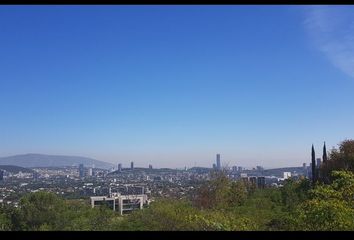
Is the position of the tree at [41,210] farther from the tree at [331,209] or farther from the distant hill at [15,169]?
the tree at [331,209]

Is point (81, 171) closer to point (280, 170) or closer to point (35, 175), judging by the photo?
point (35, 175)

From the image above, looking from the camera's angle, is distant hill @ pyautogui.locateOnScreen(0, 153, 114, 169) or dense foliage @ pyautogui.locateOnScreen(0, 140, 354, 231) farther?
distant hill @ pyautogui.locateOnScreen(0, 153, 114, 169)

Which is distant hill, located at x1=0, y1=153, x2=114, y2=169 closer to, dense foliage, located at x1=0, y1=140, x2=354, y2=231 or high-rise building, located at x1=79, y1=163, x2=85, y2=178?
high-rise building, located at x1=79, y1=163, x2=85, y2=178

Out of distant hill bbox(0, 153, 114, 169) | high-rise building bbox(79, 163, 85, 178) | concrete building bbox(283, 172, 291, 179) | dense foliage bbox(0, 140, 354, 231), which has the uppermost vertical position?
distant hill bbox(0, 153, 114, 169)

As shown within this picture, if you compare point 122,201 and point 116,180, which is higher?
point 116,180

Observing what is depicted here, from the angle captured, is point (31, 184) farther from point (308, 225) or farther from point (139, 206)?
point (308, 225)

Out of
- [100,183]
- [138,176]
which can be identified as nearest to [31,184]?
[100,183]

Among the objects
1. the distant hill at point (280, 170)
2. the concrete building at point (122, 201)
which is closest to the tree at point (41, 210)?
the concrete building at point (122, 201)

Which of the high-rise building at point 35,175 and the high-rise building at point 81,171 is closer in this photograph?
the high-rise building at point 35,175

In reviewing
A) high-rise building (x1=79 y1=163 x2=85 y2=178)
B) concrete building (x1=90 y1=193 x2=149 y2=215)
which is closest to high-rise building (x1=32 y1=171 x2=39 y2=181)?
high-rise building (x1=79 y1=163 x2=85 y2=178)

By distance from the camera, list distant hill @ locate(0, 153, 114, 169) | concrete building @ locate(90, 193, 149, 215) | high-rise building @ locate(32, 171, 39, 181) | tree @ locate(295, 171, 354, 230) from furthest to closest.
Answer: distant hill @ locate(0, 153, 114, 169)
concrete building @ locate(90, 193, 149, 215)
high-rise building @ locate(32, 171, 39, 181)
tree @ locate(295, 171, 354, 230)

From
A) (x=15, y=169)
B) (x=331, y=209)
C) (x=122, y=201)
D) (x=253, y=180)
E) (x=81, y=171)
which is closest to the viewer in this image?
(x=331, y=209)

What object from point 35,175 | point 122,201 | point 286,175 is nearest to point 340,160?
point 286,175
